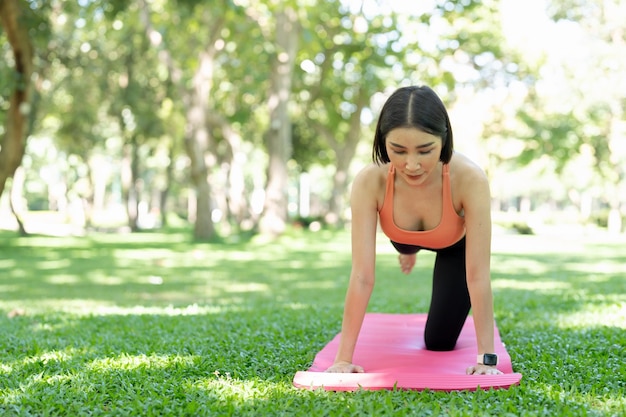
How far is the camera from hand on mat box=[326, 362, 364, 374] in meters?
3.25

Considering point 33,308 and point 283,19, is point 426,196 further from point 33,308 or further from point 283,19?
point 283,19

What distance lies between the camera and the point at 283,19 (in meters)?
18.3

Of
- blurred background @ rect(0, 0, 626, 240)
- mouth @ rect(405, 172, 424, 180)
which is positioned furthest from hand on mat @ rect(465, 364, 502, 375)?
blurred background @ rect(0, 0, 626, 240)

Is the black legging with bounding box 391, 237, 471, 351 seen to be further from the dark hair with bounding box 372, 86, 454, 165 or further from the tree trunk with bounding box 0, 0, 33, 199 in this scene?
the tree trunk with bounding box 0, 0, 33, 199

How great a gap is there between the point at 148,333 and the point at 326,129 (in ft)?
82.8

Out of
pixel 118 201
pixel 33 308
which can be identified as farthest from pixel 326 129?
pixel 118 201

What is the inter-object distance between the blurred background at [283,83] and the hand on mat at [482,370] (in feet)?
33.9

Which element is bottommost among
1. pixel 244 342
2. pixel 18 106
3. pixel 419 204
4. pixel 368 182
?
pixel 244 342

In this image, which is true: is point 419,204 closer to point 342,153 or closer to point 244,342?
point 244,342

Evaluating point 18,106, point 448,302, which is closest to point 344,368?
point 448,302

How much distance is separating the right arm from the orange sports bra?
79 millimetres

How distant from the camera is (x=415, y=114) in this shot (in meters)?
3.10

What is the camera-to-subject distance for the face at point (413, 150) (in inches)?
122

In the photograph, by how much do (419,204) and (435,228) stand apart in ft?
0.56
